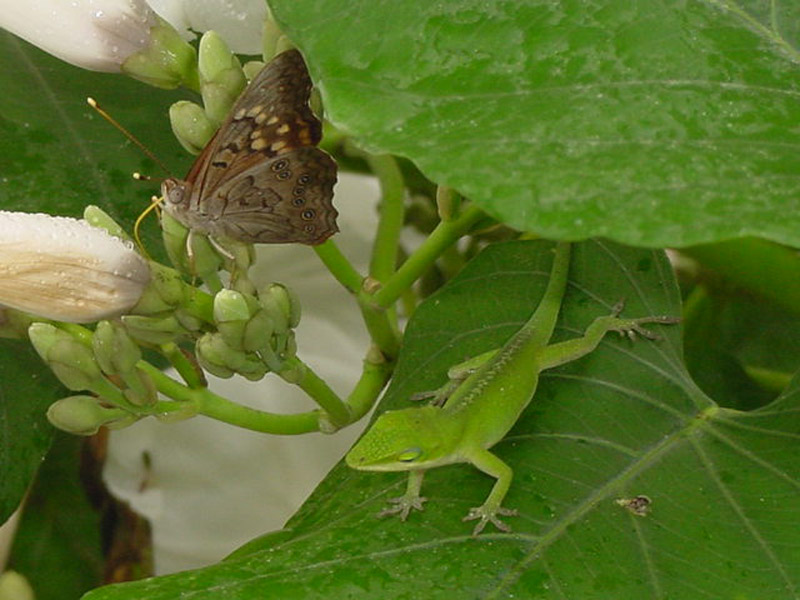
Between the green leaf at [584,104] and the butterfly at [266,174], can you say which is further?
the butterfly at [266,174]

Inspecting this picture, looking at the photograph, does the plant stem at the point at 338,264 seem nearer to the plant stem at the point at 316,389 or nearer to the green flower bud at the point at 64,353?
the plant stem at the point at 316,389

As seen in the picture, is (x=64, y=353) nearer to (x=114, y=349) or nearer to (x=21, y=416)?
(x=114, y=349)

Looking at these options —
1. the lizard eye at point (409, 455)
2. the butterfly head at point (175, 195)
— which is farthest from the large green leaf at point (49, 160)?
the lizard eye at point (409, 455)

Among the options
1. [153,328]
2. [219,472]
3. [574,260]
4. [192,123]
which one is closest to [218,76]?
[192,123]

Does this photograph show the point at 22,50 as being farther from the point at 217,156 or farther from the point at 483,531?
the point at 483,531

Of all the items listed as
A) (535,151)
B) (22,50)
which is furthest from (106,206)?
(535,151)

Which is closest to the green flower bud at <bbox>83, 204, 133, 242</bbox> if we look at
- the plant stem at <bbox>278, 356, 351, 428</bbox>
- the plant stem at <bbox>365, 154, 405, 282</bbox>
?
the plant stem at <bbox>278, 356, 351, 428</bbox>

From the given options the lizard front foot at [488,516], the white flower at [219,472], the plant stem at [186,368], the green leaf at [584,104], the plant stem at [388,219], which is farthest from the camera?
the white flower at [219,472]

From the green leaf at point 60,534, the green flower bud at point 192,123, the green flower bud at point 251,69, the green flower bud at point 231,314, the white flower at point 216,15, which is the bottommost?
the green leaf at point 60,534
